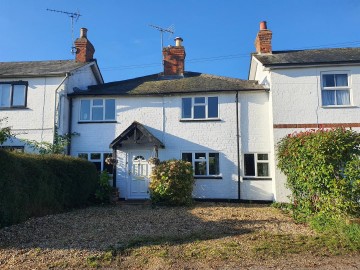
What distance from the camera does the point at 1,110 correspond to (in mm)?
15539

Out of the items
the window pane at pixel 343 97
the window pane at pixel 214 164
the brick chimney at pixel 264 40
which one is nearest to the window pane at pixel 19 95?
the window pane at pixel 214 164

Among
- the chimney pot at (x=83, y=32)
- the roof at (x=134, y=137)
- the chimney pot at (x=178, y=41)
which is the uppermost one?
the chimney pot at (x=83, y=32)

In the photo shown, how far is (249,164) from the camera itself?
14.7 metres

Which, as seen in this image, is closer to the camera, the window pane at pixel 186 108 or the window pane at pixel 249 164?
the window pane at pixel 249 164

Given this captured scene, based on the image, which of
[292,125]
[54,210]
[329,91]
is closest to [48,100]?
[54,210]

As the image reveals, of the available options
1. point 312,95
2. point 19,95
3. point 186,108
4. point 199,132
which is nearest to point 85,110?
point 19,95

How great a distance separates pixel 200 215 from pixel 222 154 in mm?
4755

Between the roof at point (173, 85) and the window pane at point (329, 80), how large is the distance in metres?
2.58

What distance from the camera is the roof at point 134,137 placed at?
14.7m

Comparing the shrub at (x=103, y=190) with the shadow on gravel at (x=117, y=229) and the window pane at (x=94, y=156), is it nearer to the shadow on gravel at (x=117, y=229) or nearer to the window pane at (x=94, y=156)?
the window pane at (x=94, y=156)

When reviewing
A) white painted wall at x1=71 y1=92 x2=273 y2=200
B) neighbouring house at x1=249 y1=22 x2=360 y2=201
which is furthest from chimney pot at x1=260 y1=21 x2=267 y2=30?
white painted wall at x1=71 y1=92 x2=273 y2=200

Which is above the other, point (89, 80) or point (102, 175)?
point (89, 80)

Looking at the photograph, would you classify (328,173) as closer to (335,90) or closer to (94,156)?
(335,90)

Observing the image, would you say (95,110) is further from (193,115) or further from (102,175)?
(193,115)
